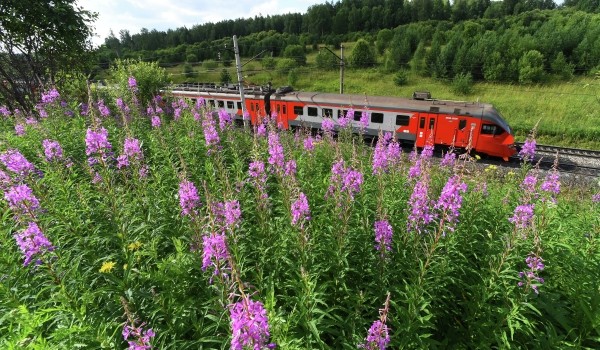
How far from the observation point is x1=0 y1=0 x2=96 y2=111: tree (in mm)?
11773

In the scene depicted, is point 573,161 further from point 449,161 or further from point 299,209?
point 299,209

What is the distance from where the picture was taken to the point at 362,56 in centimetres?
4794

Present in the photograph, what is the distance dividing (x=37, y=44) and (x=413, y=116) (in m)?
17.3

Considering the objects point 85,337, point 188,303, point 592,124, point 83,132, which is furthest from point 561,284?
point 592,124

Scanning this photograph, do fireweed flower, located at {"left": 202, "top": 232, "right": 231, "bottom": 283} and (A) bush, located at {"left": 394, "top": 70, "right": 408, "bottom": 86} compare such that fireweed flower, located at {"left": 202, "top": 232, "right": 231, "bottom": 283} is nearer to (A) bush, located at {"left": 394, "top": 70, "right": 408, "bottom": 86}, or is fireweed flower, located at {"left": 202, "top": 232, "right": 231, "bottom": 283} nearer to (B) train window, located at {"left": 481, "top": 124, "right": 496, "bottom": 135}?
(B) train window, located at {"left": 481, "top": 124, "right": 496, "bottom": 135}

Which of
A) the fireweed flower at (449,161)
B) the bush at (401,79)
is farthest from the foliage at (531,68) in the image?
the fireweed flower at (449,161)

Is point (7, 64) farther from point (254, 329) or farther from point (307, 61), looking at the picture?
point (307, 61)

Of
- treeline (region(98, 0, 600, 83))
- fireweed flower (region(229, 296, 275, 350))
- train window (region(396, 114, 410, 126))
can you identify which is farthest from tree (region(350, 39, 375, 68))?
fireweed flower (region(229, 296, 275, 350))

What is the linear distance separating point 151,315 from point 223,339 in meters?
0.78

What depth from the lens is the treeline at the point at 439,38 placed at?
115ft

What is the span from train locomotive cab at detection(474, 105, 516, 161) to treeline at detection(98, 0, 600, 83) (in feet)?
38.5

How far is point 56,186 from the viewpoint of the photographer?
443cm

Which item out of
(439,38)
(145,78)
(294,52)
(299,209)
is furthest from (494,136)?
(294,52)

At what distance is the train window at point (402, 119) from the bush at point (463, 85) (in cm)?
2387
